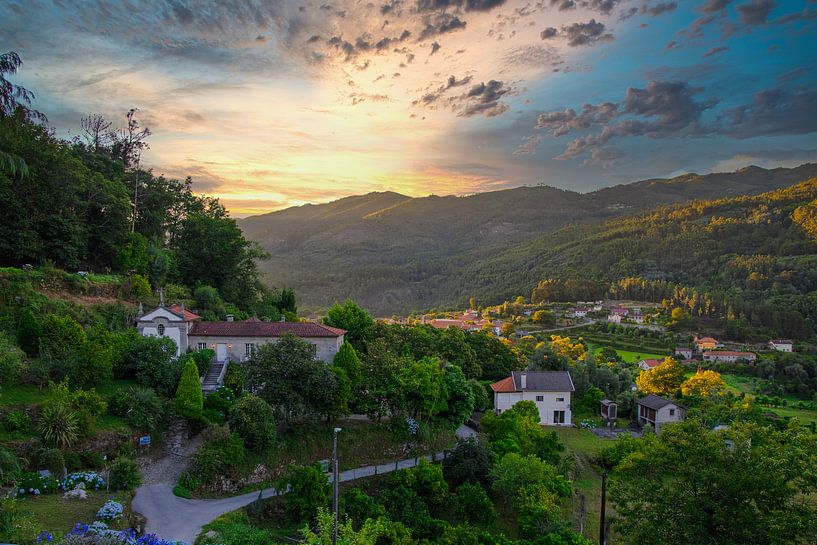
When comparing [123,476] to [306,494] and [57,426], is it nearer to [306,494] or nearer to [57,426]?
[57,426]

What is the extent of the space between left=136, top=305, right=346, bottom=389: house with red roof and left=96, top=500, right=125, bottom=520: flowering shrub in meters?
11.6

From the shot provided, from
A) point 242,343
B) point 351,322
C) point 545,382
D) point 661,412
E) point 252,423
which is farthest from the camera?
point 545,382

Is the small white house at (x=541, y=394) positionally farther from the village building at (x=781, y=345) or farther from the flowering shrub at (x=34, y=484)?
the village building at (x=781, y=345)

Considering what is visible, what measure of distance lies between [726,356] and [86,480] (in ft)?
251

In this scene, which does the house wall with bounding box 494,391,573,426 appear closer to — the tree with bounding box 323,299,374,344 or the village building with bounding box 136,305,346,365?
the tree with bounding box 323,299,374,344

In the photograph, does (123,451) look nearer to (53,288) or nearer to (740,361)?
(53,288)

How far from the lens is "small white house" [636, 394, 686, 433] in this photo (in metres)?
38.3

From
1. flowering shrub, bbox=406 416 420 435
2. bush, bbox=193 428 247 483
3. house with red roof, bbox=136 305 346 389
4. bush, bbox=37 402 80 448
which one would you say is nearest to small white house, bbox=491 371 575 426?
flowering shrub, bbox=406 416 420 435

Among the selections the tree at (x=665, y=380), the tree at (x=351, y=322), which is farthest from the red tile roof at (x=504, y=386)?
the tree at (x=665, y=380)

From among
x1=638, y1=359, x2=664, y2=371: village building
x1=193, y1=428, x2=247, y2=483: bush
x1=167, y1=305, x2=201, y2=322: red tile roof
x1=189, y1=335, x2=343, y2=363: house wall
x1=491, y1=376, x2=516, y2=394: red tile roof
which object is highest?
x1=167, y1=305, x2=201, y2=322: red tile roof

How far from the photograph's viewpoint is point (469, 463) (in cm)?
2394

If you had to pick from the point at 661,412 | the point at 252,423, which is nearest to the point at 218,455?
the point at 252,423

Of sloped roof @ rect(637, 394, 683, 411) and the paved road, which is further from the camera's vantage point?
sloped roof @ rect(637, 394, 683, 411)

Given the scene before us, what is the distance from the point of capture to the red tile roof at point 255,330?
95.8 feet
